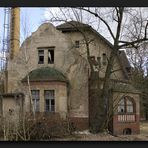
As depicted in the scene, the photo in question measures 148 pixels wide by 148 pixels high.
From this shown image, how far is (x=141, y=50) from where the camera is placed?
61.4 ft

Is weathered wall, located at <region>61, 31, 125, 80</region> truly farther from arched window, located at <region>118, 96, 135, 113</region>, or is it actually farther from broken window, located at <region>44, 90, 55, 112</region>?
broken window, located at <region>44, 90, 55, 112</region>

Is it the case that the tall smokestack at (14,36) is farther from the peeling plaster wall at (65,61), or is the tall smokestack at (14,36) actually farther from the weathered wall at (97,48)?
the weathered wall at (97,48)

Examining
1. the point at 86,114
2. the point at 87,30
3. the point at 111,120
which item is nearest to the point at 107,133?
the point at 111,120

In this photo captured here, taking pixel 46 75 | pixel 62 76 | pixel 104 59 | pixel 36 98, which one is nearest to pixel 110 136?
pixel 104 59

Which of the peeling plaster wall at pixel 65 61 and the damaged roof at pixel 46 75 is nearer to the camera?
the peeling plaster wall at pixel 65 61

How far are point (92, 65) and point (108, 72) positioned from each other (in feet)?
3.77

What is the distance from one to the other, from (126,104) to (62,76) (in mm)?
3757

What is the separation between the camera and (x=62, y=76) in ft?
68.4

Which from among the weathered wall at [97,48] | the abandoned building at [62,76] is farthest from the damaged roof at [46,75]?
the weathered wall at [97,48]

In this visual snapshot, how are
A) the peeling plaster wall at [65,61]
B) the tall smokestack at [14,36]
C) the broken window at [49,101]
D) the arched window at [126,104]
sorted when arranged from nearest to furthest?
the arched window at [126,104] → the broken window at [49,101] → the peeling plaster wall at [65,61] → the tall smokestack at [14,36]

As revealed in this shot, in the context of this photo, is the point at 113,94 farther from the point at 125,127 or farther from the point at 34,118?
the point at 34,118

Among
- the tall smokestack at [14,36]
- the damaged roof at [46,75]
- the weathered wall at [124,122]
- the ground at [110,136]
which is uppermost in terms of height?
the tall smokestack at [14,36]

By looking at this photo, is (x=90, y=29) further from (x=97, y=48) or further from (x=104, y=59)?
(x=104, y=59)

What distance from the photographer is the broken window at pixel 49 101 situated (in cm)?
1950
